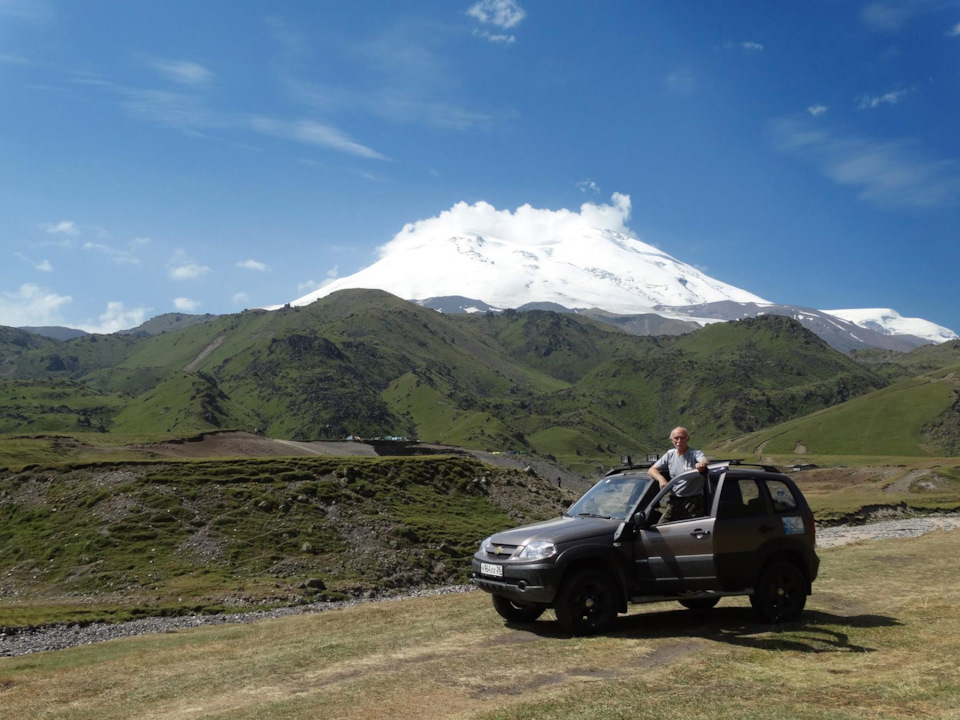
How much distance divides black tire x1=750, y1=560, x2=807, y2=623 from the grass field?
16.5 inches

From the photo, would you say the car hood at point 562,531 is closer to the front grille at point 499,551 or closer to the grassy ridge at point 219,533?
the front grille at point 499,551

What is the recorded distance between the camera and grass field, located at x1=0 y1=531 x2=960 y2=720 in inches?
421

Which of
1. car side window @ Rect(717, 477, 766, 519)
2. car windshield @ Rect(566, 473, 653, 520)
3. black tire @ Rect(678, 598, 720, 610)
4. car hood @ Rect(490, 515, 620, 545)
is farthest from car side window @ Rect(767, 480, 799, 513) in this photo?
car hood @ Rect(490, 515, 620, 545)

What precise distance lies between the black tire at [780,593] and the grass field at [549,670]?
418mm

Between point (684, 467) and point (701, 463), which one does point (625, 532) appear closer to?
point (684, 467)

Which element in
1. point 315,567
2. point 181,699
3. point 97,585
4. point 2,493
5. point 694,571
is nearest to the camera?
point 181,699

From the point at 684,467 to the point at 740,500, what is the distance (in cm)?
130

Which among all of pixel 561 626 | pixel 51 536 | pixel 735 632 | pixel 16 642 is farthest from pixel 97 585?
pixel 735 632

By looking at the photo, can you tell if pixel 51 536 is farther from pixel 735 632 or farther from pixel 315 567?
pixel 735 632

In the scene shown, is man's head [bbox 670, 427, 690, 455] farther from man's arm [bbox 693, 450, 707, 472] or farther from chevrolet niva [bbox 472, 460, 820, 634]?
chevrolet niva [bbox 472, 460, 820, 634]

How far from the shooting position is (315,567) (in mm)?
41688

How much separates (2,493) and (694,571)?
48.0 metres

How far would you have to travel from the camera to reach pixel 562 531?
Answer: 50.1 feet

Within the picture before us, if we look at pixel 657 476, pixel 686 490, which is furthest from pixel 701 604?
pixel 657 476
